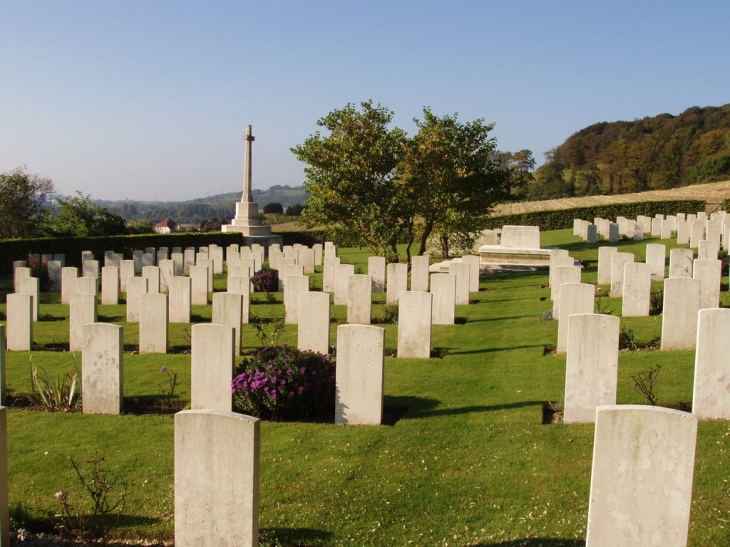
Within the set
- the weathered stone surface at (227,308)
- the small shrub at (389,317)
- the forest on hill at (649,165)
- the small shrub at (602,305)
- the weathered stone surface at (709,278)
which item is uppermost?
the forest on hill at (649,165)

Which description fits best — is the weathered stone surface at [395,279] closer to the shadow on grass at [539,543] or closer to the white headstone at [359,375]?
the white headstone at [359,375]

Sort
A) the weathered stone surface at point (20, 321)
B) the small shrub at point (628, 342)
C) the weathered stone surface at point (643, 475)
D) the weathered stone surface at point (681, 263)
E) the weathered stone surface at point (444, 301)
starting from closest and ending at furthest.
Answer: the weathered stone surface at point (643, 475) → the small shrub at point (628, 342) → the weathered stone surface at point (20, 321) → the weathered stone surface at point (444, 301) → the weathered stone surface at point (681, 263)

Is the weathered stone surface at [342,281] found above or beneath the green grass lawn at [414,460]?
above

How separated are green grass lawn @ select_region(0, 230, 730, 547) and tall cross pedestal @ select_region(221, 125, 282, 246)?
28.4 m

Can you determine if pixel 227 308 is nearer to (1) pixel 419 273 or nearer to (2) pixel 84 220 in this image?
(1) pixel 419 273

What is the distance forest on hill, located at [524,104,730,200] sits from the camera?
76.1 metres

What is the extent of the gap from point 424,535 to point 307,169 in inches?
810

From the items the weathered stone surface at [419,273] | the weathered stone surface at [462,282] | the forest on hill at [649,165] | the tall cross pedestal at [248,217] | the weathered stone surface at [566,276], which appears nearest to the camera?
the weathered stone surface at [566,276]

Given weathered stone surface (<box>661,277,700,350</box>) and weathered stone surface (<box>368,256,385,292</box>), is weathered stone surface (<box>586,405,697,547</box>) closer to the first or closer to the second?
weathered stone surface (<box>661,277,700,350</box>)

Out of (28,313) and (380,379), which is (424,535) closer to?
(380,379)

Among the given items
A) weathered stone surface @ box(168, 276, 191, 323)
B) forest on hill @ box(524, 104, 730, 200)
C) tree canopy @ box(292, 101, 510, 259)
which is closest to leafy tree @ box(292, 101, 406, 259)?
tree canopy @ box(292, 101, 510, 259)

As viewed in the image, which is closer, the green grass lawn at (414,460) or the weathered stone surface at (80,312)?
the green grass lawn at (414,460)

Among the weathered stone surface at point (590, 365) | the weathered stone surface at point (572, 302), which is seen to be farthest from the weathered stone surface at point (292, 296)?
the weathered stone surface at point (590, 365)

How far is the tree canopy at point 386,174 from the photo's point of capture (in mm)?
24250
